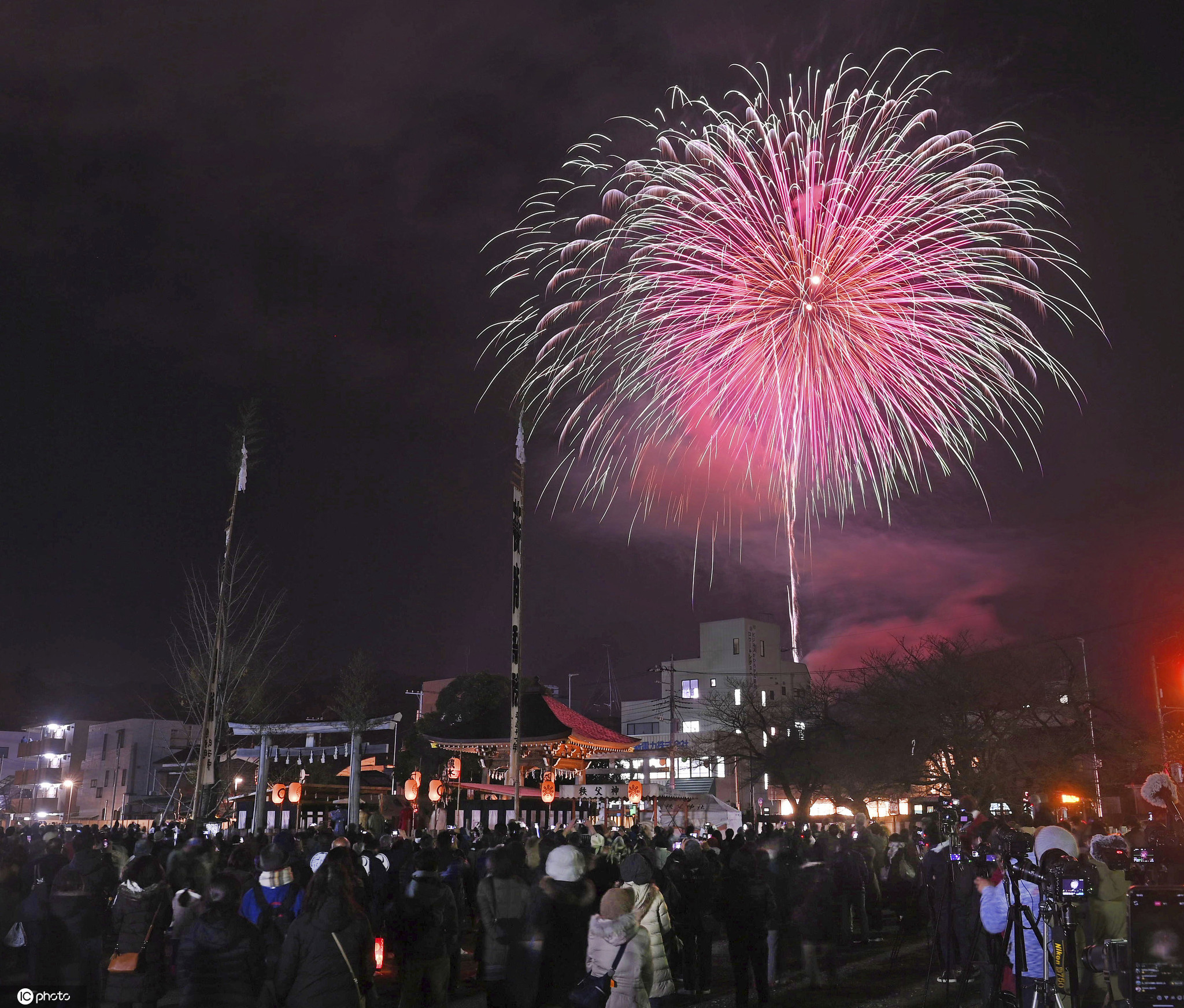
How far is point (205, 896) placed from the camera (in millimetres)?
5695

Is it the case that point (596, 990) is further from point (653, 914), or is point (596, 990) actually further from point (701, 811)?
point (701, 811)

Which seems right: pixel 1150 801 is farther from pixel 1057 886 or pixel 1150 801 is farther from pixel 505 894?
pixel 505 894

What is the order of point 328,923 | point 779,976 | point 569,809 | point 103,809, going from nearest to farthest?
point 328,923, point 779,976, point 569,809, point 103,809

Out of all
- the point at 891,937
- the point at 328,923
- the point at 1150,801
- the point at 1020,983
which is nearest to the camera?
the point at 328,923

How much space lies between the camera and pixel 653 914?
268 inches

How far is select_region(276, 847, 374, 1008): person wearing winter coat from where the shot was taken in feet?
18.0

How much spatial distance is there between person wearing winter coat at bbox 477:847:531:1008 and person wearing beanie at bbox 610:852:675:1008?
910 millimetres

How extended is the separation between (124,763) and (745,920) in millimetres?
49051

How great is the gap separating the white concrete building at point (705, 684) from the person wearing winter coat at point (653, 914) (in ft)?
190

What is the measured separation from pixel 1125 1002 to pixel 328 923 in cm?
480

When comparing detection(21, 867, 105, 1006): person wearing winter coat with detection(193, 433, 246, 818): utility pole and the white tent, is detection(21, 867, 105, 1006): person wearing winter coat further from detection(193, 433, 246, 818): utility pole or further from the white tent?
the white tent

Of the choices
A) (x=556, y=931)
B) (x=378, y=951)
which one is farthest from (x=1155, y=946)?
(x=378, y=951)

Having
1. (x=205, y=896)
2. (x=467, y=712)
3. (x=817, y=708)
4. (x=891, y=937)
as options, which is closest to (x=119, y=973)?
(x=205, y=896)

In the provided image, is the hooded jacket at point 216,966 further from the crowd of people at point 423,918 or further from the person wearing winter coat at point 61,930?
the person wearing winter coat at point 61,930
